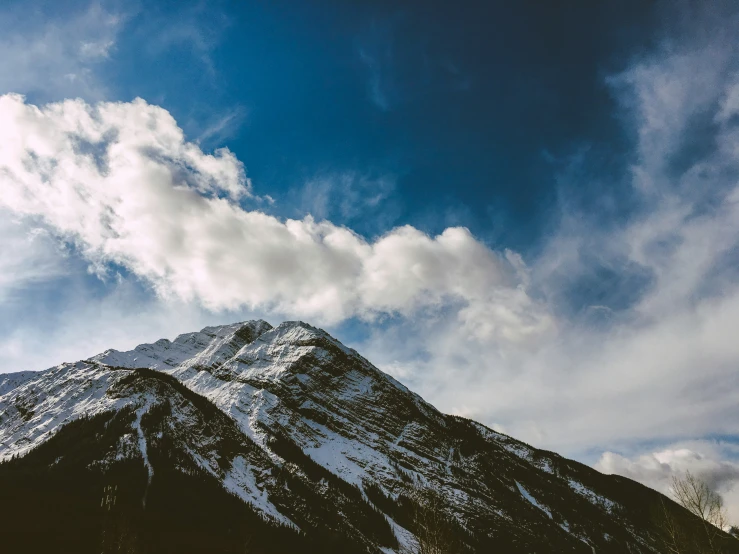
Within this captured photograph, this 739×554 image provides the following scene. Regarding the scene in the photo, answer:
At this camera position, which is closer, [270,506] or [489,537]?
[270,506]

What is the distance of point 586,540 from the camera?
192250 mm

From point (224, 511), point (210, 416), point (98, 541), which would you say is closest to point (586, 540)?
point (224, 511)

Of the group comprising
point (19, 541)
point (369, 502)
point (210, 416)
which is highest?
point (210, 416)

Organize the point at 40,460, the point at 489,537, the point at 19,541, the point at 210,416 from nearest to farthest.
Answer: the point at 19,541 < the point at 40,460 < the point at 489,537 < the point at 210,416

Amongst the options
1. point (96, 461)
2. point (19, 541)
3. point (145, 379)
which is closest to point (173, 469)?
point (96, 461)

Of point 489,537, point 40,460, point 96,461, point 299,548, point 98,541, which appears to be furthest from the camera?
point 489,537

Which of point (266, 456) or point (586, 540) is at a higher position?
point (586, 540)

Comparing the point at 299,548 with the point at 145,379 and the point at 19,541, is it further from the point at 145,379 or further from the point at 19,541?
the point at 145,379

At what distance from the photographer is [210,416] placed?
183 metres

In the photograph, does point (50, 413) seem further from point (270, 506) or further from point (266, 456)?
point (270, 506)

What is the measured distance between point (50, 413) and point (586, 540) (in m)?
256

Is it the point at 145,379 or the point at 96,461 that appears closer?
the point at 96,461

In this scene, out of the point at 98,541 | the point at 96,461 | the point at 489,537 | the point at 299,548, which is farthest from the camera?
the point at 489,537

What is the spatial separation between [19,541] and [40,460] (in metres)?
77.2
